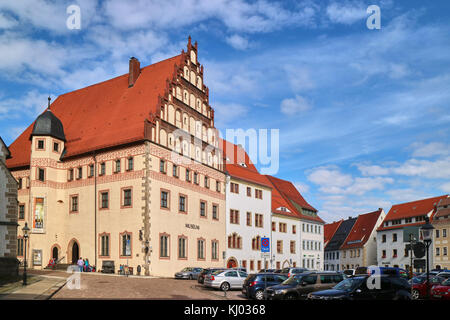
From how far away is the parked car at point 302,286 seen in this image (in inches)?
927

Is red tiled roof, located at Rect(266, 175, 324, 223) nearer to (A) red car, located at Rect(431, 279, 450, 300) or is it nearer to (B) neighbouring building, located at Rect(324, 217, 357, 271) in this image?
(B) neighbouring building, located at Rect(324, 217, 357, 271)

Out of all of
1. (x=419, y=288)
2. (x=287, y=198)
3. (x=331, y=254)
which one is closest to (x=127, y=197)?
(x=419, y=288)

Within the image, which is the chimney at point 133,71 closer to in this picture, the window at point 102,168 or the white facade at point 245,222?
the window at point 102,168

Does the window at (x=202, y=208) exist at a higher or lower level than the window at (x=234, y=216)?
higher

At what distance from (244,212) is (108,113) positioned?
21729mm

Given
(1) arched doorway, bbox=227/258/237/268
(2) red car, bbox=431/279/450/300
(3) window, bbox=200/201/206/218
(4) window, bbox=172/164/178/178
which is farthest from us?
(1) arched doorway, bbox=227/258/237/268

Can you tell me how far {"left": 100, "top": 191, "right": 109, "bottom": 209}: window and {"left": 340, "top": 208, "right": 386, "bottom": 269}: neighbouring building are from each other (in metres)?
62.0

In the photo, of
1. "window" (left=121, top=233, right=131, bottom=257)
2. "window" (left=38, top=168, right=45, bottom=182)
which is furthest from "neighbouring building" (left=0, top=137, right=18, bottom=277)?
"window" (left=38, top=168, right=45, bottom=182)

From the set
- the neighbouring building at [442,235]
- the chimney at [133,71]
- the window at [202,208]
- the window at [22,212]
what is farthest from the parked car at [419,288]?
the neighbouring building at [442,235]

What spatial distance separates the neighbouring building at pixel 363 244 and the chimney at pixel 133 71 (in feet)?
199

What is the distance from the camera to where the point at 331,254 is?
110 m

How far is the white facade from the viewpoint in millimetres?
59500

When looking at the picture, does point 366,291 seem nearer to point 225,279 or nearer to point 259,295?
point 259,295
